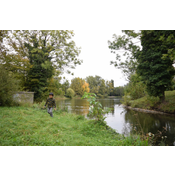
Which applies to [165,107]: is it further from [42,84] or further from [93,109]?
[42,84]

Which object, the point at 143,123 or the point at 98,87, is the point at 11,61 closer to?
the point at 143,123

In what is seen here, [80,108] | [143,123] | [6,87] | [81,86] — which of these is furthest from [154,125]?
[81,86]

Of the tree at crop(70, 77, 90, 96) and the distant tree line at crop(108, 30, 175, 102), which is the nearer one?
the distant tree line at crop(108, 30, 175, 102)

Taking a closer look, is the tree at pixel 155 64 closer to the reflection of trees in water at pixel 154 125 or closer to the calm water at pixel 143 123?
the calm water at pixel 143 123

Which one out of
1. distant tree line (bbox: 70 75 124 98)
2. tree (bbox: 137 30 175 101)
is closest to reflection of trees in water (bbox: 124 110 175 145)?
tree (bbox: 137 30 175 101)

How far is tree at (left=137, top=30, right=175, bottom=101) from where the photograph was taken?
12.5 m

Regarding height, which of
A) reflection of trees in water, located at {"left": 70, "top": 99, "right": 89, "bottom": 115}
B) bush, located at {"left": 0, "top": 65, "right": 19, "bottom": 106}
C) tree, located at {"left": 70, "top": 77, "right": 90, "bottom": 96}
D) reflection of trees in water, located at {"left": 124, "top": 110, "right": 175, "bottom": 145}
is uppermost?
tree, located at {"left": 70, "top": 77, "right": 90, "bottom": 96}

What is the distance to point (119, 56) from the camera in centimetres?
1638

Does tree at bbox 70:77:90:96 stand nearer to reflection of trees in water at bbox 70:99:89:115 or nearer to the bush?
reflection of trees in water at bbox 70:99:89:115

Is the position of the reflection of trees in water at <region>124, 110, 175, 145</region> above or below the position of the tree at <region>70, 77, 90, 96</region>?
below

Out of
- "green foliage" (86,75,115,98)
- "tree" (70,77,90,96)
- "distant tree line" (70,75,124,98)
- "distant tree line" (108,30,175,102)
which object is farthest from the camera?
"green foliage" (86,75,115,98)

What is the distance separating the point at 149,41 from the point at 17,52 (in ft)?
52.3

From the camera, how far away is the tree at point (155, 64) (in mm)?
12539

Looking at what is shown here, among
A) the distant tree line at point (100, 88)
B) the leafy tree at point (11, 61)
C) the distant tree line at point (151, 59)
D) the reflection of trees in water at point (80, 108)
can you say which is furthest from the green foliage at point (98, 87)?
the leafy tree at point (11, 61)
